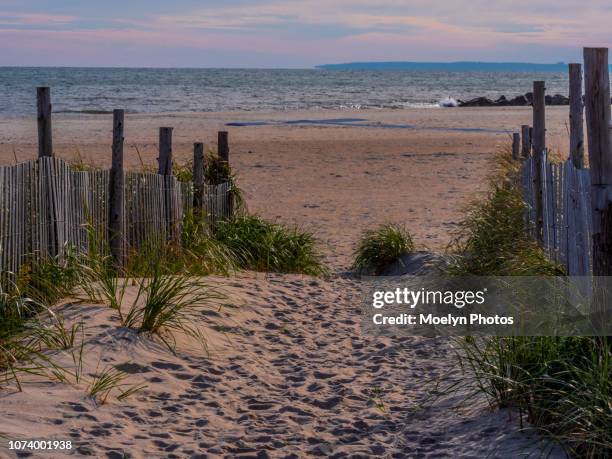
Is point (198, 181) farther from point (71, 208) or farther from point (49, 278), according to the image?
point (49, 278)

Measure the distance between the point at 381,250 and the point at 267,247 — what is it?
133 cm

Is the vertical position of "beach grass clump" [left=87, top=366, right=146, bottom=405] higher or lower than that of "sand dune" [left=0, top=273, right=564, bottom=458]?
higher

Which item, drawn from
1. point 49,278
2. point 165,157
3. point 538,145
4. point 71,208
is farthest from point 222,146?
point 49,278

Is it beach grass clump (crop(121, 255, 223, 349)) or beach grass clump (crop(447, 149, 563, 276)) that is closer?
beach grass clump (crop(121, 255, 223, 349))

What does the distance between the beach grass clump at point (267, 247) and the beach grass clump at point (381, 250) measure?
1.51ft

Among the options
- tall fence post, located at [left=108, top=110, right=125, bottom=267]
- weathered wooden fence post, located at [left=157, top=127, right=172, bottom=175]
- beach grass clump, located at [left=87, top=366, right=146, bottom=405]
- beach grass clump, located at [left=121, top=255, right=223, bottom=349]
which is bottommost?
beach grass clump, located at [left=87, top=366, right=146, bottom=405]

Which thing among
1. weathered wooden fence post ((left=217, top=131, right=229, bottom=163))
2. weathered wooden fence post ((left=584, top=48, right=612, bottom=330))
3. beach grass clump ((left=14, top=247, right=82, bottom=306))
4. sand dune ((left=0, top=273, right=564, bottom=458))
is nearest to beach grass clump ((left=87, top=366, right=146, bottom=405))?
sand dune ((left=0, top=273, right=564, bottom=458))

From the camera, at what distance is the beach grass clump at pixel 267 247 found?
885 centimetres

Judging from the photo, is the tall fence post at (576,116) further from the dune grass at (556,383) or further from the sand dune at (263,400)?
the sand dune at (263,400)

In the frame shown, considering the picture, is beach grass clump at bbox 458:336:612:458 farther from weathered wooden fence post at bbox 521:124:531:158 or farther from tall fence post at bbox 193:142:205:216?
weathered wooden fence post at bbox 521:124:531:158

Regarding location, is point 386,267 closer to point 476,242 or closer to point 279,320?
point 476,242

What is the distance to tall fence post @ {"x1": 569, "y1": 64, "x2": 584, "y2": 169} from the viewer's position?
20.4ft

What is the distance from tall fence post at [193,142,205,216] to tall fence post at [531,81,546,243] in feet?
11.5

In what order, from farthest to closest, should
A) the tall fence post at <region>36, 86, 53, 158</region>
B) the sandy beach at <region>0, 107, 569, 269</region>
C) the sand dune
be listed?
1. the sandy beach at <region>0, 107, 569, 269</region>
2. the tall fence post at <region>36, 86, 53, 158</region>
3. the sand dune
